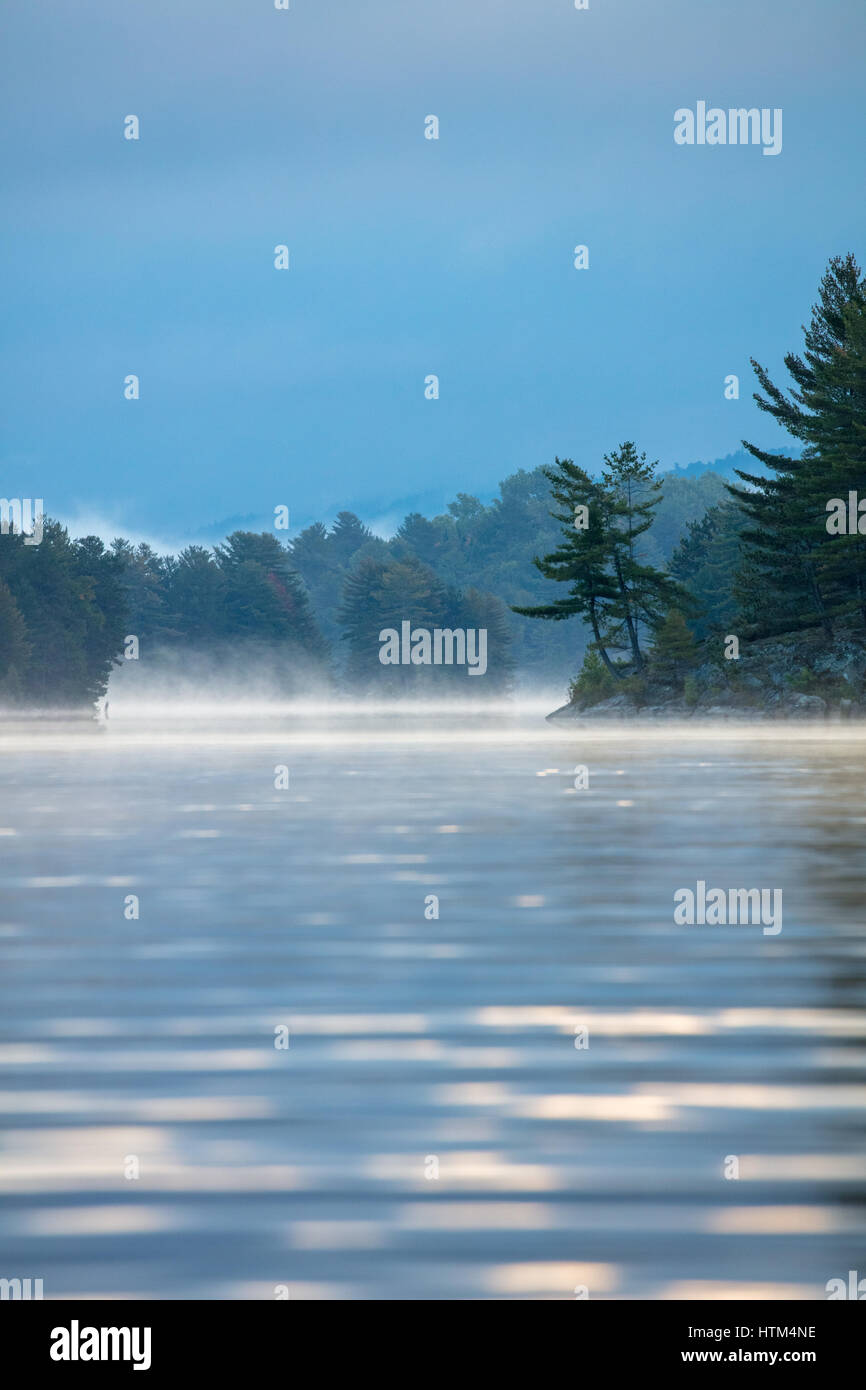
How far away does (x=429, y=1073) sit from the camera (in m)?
7.80

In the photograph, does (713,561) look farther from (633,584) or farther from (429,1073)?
(429,1073)

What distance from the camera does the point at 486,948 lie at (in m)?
11.3

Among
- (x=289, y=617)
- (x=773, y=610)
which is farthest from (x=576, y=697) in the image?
(x=289, y=617)

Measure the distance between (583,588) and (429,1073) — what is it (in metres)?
79.4

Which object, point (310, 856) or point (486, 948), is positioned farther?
point (310, 856)

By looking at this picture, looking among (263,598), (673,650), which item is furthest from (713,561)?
(263,598)

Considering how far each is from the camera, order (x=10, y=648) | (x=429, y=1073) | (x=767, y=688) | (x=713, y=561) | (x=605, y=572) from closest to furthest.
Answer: (x=429, y=1073), (x=767, y=688), (x=605, y=572), (x=10, y=648), (x=713, y=561)

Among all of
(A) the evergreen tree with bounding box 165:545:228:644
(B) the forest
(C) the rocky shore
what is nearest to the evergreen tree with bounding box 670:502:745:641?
(B) the forest

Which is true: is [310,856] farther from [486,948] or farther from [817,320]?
[817,320]

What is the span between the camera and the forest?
75.2 meters

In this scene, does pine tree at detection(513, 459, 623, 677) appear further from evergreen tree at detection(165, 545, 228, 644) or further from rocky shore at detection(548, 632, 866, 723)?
evergreen tree at detection(165, 545, 228, 644)

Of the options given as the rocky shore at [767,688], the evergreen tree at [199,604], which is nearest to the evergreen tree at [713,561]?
the rocky shore at [767,688]

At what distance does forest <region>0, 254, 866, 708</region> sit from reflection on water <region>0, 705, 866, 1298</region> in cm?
5625

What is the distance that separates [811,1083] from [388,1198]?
232 cm
